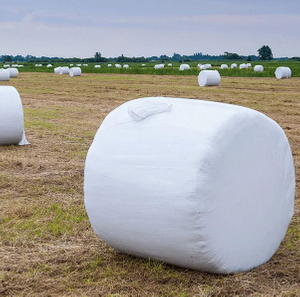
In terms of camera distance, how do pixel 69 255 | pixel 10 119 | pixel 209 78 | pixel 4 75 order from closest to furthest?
1. pixel 69 255
2. pixel 10 119
3. pixel 209 78
4. pixel 4 75

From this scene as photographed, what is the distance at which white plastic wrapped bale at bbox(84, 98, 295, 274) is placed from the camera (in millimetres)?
3449

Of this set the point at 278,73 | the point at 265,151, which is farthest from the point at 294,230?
the point at 278,73

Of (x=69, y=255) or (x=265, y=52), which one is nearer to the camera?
(x=69, y=255)

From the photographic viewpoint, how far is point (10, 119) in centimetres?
855

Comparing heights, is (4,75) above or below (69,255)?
above

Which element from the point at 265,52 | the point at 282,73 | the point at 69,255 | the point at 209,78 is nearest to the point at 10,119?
the point at 69,255

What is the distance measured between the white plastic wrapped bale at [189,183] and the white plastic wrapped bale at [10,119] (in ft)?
16.1

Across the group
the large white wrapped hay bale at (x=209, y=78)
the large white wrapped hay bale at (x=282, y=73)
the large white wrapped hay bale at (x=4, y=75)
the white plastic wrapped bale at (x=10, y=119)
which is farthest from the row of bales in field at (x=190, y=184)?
the large white wrapped hay bale at (x=4, y=75)

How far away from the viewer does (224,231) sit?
3.56m

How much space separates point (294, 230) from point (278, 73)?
76.8ft

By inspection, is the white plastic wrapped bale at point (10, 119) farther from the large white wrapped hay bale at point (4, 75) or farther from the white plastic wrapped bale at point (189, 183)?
the large white wrapped hay bale at point (4, 75)

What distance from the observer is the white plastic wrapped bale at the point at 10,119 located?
8516 mm

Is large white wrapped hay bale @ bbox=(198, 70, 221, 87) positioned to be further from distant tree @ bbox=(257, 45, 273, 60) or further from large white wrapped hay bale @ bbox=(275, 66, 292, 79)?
distant tree @ bbox=(257, 45, 273, 60)

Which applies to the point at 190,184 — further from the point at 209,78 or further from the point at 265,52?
the point at 265,52
